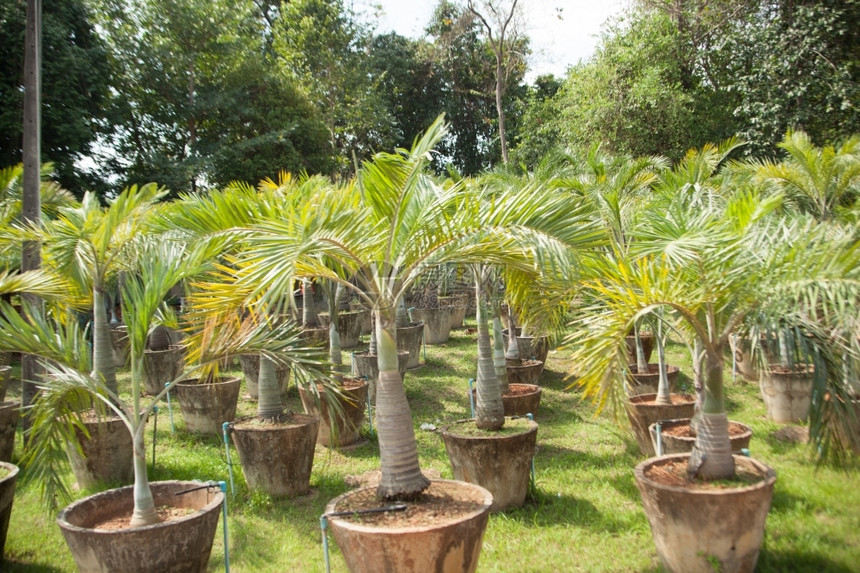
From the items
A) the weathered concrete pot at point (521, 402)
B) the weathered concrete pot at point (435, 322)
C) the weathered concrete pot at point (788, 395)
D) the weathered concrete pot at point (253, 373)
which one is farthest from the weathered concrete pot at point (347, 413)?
the weathered concrete pot at point (435, 322)

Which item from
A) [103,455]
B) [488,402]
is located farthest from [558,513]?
[103,455]

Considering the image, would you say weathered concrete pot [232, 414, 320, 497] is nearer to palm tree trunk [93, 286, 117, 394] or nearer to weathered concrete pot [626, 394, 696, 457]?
palm tree trunk [93, 286, 117, 394]

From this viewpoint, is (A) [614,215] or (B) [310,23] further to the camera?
(B) [310,23]

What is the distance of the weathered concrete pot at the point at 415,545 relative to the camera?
3629 millimetres

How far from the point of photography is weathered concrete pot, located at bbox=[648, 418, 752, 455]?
533 centimetres

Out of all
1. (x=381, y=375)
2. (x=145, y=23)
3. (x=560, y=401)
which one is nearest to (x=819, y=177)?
(x=560, y=401)

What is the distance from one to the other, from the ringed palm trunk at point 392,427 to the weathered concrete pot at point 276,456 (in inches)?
70.2

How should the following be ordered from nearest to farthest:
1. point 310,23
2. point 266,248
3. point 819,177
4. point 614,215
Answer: point 266,248
point 614,215
point 819,177
point 310,23

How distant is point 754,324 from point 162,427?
6.67 m

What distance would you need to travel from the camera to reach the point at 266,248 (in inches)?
142

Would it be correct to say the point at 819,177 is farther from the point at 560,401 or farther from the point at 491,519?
the point at 491,519

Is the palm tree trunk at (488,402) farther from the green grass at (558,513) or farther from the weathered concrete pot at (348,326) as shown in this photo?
the weathered concrete pot at (348,326)

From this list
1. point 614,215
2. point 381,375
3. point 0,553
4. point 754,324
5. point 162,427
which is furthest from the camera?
point 162,427

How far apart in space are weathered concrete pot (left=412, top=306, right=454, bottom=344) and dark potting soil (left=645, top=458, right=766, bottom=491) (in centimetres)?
826
